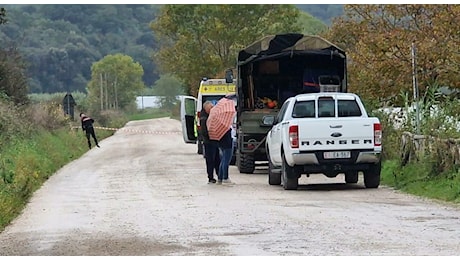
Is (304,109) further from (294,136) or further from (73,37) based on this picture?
(73,37)

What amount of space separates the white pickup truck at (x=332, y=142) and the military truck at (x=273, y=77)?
12.9ft

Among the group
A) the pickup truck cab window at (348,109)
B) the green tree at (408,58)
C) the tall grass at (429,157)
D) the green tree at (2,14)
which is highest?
the green tree at (2,14)

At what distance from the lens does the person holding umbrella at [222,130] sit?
70.1ft

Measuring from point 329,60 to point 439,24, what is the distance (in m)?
4.56

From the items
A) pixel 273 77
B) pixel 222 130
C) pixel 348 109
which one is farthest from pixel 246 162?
pixel 348 109

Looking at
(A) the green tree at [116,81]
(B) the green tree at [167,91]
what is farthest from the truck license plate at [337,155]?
(B) the green tree at [167,91]

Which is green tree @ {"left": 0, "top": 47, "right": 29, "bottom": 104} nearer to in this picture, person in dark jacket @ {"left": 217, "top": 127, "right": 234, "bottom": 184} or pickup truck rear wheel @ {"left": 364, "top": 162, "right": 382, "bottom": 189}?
person in dark jacket @ {"left": 217, "top": 127, "right": 234, "bottom": 184}

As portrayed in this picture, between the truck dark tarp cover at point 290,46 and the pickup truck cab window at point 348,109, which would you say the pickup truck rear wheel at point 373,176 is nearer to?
the pickup truck cab window at point 348,109

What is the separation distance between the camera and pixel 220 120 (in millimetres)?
21375

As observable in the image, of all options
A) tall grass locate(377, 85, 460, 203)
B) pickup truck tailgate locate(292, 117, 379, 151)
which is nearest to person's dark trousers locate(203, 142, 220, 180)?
pickup truck tailgate locate(292, 117, 379, 151)

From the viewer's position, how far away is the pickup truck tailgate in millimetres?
18906

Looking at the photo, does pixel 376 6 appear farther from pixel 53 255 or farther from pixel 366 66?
pixel 53 255

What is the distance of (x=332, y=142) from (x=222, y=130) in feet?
10.5
